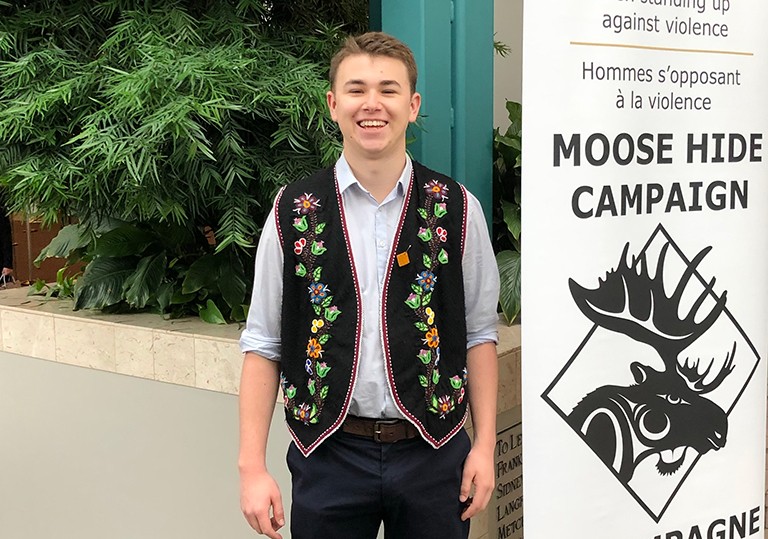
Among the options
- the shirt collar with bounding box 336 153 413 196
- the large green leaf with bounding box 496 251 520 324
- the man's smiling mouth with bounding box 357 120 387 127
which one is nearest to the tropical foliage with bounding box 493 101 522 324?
the large green leaf with bounding box 496 251 520 324

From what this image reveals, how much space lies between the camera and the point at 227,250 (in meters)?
2.84

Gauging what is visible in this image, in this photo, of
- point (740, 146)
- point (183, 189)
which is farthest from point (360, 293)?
point (183, 189)

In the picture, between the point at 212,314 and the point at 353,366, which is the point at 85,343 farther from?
the point at 353,366

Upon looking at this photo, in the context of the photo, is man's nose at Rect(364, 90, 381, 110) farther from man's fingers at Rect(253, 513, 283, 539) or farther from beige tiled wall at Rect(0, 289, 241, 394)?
beige tiled wall at Rect(0, 289, 241, 394)

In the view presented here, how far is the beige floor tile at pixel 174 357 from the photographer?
2609mm

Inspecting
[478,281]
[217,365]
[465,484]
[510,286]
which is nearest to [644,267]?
[478,281]

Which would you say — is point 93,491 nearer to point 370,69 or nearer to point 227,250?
point 227,250

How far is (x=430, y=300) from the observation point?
67.2 inches

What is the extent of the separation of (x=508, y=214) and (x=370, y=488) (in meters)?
1.53

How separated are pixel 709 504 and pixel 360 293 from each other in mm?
967

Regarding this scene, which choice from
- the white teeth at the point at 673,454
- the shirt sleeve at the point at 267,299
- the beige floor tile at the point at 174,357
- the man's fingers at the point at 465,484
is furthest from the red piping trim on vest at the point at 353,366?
the beige floor tile at the point at 174,357

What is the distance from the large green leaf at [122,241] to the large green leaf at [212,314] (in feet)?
1.23

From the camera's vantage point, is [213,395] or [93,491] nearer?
[213,395]

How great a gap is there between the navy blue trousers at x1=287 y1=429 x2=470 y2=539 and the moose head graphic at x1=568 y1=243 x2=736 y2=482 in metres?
0.31
